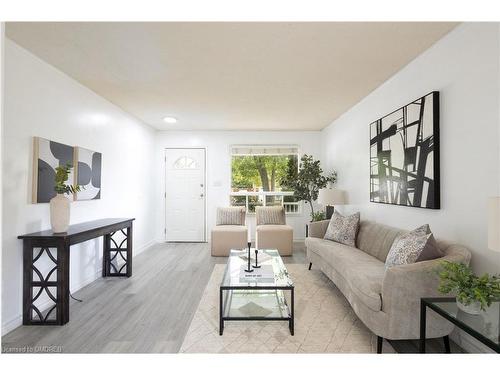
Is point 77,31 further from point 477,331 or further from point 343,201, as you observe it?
point 343,201

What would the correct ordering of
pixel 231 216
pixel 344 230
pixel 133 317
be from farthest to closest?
pixel 231 216
pixel 344 230
pixel 133 317

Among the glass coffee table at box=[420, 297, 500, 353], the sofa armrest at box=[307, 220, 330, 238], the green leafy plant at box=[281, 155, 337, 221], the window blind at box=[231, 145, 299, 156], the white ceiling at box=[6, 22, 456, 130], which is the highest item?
the white ceiling at box=[6, 22, 456, 130]

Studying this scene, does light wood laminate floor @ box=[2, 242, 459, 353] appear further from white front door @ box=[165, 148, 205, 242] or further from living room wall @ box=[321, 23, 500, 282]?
white front door @ box=[165, 148, 205, 242]

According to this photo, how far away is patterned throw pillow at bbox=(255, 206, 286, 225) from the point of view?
17.3 ft

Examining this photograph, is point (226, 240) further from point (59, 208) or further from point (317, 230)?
point (59, 208)

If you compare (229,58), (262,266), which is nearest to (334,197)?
(262,266)

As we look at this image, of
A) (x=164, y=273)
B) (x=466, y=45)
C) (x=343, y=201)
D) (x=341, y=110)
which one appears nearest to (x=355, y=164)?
(x=343, y=201)

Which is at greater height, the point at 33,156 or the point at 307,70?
the point at 307,70

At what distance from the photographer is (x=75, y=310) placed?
2.71 m

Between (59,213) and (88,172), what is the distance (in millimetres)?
1036

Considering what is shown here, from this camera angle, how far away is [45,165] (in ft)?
8.87

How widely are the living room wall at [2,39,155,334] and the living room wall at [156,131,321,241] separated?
110cm

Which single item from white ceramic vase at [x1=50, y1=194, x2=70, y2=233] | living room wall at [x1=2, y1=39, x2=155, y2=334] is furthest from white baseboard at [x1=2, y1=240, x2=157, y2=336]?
white ceramic vase at [x1=50, y1=194, x2=70, y2=233]
